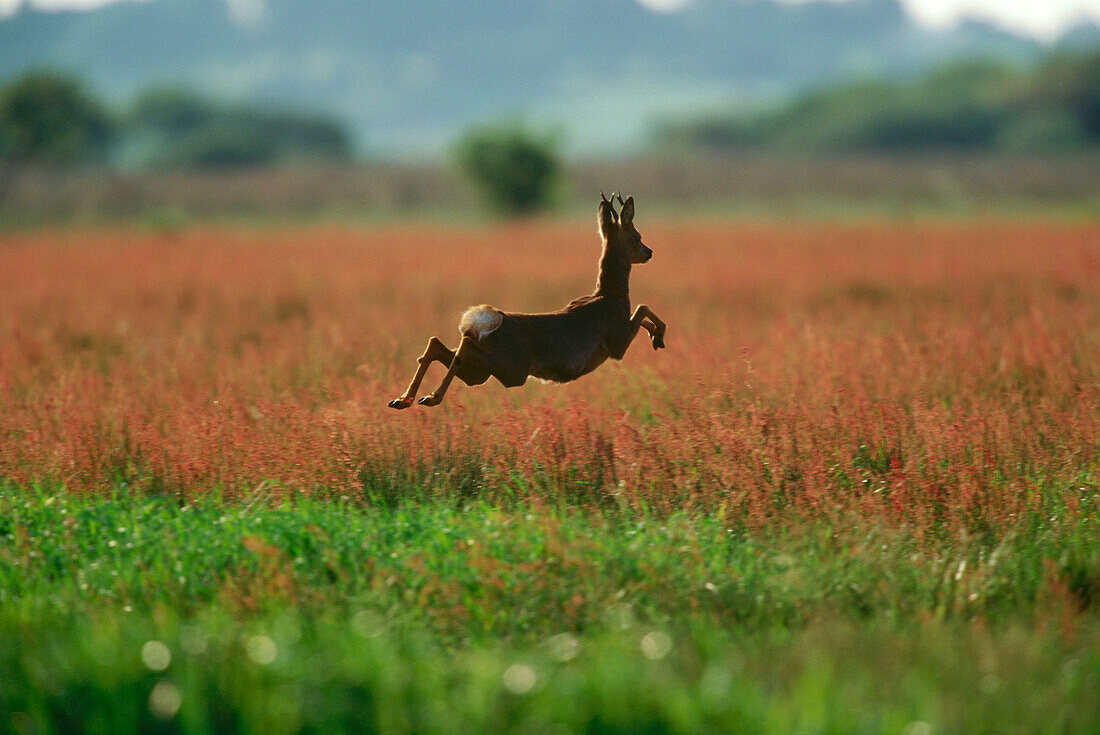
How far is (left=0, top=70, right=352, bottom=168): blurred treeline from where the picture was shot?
57656mm

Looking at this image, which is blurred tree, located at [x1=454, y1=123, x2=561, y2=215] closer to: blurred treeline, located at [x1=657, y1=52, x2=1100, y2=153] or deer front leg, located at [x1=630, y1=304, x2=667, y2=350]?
deer front leg, located at [x1=630, y1=304, x2=667, y2=350]

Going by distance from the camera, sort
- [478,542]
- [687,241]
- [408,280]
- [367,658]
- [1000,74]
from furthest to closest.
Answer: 1. [1000,74]
2. [687,241]
3. [408,280]
4. [478,542]
5. [367,658]

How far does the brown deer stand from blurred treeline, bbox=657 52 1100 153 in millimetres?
87856

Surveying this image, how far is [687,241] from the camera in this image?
1038 inches

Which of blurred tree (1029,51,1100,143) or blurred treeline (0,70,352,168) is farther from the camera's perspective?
blurred tree (1029,51,1100,143)

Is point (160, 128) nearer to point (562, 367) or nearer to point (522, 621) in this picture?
point (562, 367)

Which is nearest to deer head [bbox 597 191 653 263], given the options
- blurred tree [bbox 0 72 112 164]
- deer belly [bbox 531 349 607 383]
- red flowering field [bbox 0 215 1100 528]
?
deer belly [bbox 531 349 607 383]

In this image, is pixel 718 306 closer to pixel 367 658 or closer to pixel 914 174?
pixel 367 658

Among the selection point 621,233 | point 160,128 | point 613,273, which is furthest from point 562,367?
point 160,128

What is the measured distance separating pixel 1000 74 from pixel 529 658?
14069 cm

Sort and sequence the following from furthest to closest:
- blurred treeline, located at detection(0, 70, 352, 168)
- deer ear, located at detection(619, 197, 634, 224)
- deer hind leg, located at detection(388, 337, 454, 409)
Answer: blurred treeline, located at detection(0, 70, 352, 168), deer ear, located at detection(619, 197, 634, 224), deer hind leg, located at detection(388, 337, 454, 409)

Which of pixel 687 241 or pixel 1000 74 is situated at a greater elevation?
pixel 1000 74

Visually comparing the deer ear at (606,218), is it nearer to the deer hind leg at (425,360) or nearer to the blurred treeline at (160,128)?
the deer hind leg at (425,360)

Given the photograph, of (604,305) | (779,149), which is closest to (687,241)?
(604,305)
